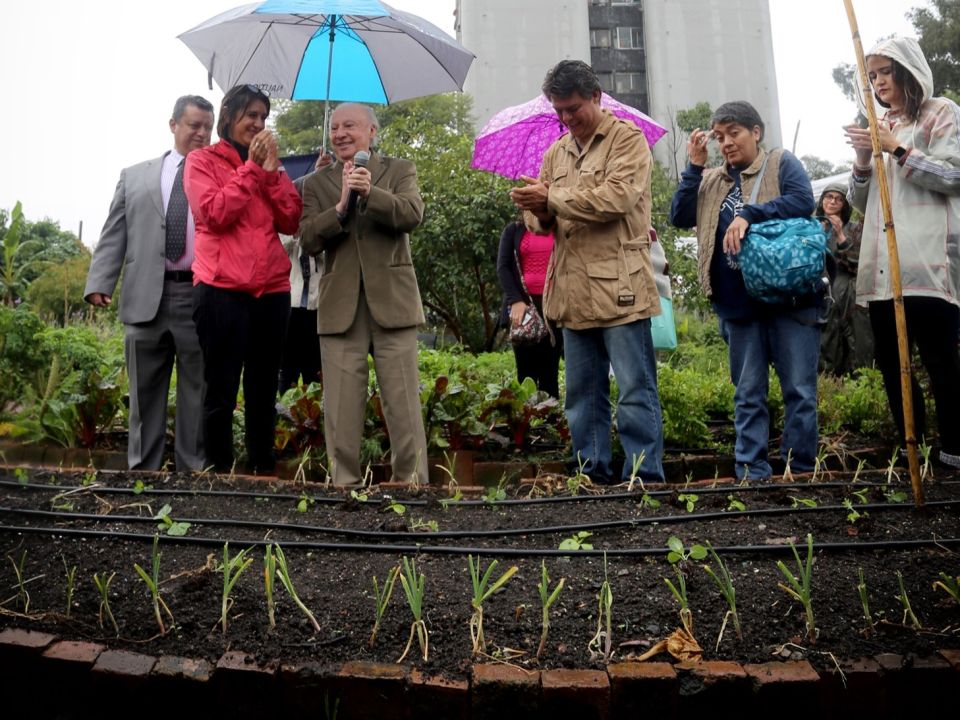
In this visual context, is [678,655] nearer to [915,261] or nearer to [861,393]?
[915,261]

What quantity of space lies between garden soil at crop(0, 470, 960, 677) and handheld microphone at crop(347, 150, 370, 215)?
1.29 m

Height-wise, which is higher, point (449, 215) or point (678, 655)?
point (449, 215)

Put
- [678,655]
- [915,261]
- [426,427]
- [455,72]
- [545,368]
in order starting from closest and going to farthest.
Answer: [678,655] → [915,261] → [426,427] → [455,72] → [545,368]

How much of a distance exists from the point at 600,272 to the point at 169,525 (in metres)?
1.98

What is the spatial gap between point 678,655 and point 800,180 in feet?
8.58

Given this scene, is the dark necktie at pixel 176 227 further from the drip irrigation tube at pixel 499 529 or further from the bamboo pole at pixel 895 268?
Answer: the bamboo pole at pixel 895 268

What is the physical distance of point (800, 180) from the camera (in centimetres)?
395

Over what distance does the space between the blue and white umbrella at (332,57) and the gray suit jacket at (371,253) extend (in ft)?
3.59

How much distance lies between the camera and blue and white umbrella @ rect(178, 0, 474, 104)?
490cm

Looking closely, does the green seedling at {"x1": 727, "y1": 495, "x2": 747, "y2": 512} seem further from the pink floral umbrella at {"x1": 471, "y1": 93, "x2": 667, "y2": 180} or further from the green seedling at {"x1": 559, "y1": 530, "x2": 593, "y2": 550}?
the pink floral umbrella at {"x1": 471, "y1": 93, "x2": 667, "y2": 180}

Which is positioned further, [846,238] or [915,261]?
[846,238]

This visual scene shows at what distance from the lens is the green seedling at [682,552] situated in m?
2.52

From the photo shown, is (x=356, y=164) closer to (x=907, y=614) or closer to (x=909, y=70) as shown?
(x=909, y=70)

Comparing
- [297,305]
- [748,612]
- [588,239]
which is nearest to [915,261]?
[588,239]
